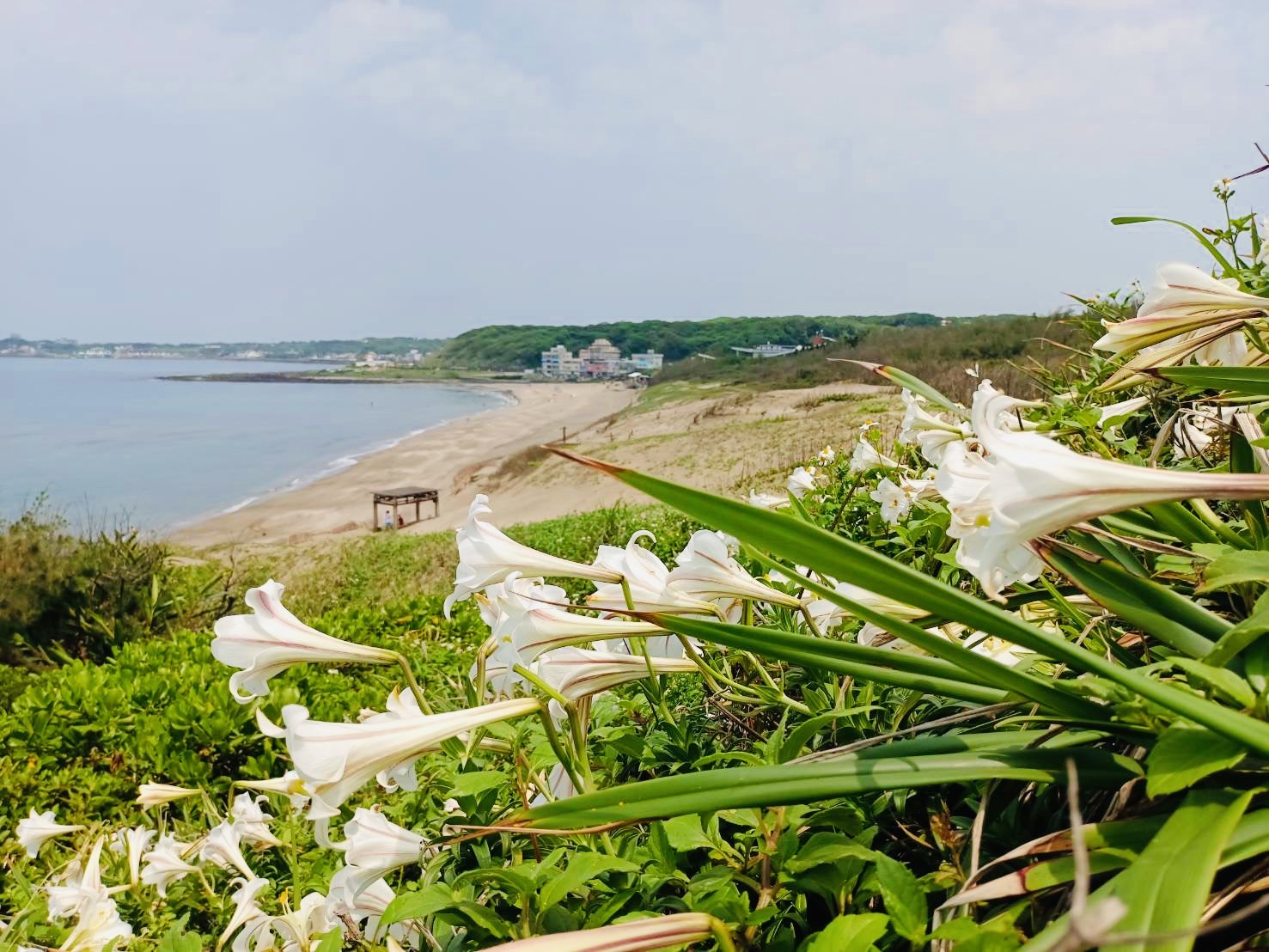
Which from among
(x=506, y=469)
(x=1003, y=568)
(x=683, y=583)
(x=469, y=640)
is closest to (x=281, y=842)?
(x=683, y=583)

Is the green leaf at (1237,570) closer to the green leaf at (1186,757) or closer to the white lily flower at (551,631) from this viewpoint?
the green leaf at (1186,757)

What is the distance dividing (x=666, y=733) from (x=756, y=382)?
39.4 metres

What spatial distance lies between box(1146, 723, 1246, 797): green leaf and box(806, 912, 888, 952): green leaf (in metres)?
0.22

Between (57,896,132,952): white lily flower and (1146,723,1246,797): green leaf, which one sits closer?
(1146,723,1246,797): green leaf

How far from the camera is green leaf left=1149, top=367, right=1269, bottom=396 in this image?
0.76 m

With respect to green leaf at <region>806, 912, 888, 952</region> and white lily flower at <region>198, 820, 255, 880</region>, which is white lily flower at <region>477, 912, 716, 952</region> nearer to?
green leaf at <region>806, 912, 888, 952</region>

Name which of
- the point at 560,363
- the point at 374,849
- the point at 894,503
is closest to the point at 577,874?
the point at 374,849

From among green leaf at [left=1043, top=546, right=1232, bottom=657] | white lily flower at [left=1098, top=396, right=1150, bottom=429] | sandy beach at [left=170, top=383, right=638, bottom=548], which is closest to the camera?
green leaf at [left=1043, top=546, right=1232, bottom=657]

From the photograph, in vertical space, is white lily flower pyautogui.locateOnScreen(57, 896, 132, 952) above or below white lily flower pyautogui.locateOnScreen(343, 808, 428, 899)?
below

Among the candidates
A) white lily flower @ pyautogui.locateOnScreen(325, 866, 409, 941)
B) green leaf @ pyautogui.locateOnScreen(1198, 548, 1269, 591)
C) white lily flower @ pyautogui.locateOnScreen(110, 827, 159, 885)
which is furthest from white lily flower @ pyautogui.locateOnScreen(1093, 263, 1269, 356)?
white lily flower @ pyautogui.locateOnScreen(110, 827, 159, 885)

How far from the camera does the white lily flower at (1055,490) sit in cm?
62

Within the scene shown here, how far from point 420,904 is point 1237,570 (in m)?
0.79

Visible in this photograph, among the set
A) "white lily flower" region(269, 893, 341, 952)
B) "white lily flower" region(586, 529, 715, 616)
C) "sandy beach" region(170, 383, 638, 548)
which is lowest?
"sandy beach" region(170, 383, 638, 548)

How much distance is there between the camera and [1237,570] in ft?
2.17
